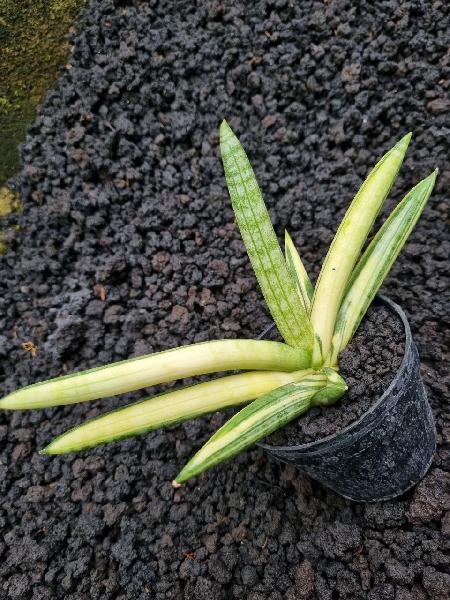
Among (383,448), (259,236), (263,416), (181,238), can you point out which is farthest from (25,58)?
(383,448)

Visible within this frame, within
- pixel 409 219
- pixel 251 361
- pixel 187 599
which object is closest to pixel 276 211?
pixel 409 219

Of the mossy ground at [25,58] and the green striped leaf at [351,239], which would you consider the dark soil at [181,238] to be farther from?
the green striped leaf at [351,239]

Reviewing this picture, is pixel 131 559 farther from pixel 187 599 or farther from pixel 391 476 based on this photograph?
pixel 391 476

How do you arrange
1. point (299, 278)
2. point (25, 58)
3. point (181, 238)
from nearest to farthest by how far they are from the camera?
point (299, 278)
point (181, 238)
point (25, 58)

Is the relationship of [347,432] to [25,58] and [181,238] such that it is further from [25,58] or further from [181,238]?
[25,58]

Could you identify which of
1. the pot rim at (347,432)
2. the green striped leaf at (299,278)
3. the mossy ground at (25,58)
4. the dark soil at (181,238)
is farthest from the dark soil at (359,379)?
the mossy ground at (25,58)

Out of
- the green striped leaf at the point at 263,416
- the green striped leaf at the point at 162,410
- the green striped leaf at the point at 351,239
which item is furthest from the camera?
the green striped leaf at the point at 351,239

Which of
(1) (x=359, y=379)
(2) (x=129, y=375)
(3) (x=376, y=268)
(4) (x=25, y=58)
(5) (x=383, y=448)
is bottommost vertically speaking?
(5) (x=383, y=448)
